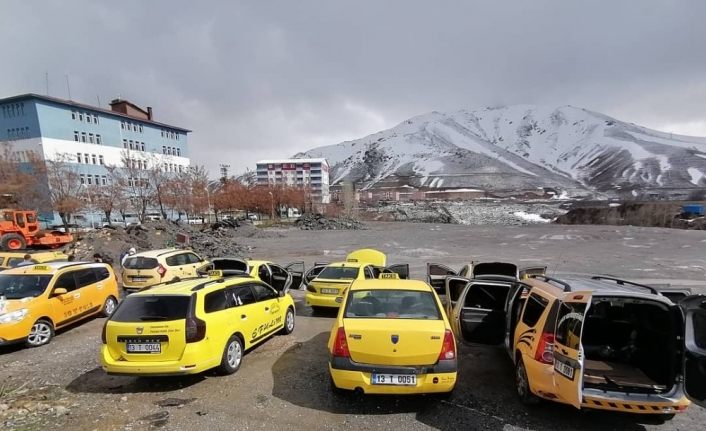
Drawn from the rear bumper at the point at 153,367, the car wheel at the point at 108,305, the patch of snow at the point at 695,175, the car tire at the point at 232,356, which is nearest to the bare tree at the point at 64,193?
the car wheel at the point at 108,305

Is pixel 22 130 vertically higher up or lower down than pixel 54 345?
higher up

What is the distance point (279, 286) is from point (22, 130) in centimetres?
5720

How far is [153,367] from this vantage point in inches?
203

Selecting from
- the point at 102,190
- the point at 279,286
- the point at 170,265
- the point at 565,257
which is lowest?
the point at 565,257

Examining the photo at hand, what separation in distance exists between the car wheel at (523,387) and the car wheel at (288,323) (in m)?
4.72

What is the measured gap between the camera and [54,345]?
770 centimetres

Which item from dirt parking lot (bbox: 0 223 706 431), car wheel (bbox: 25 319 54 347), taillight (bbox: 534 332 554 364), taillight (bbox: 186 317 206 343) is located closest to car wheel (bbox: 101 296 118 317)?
dirt parking lot (bbox: 0 223 706 431)

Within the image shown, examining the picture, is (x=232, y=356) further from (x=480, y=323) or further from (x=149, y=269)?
(x=149, y=269)

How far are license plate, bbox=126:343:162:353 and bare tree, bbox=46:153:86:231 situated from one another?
35.5 metres

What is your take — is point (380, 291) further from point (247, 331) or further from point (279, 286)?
point (279, 286)

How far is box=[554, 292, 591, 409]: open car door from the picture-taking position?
3.74 m

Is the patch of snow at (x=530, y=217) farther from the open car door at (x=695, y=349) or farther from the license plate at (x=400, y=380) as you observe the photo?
→ the license plate at (x=400, y=380)

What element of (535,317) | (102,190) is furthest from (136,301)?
(102,190)

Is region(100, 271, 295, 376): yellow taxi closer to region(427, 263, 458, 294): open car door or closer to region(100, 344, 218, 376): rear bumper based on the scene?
region(100, 344, 218, 376): rear bumper
